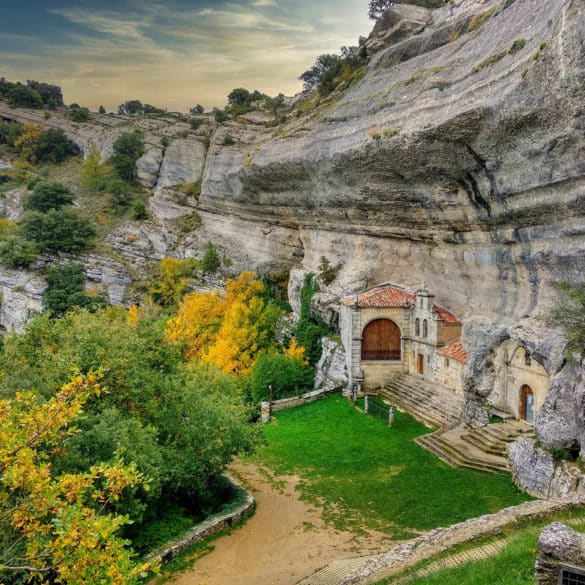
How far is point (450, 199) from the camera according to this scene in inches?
840

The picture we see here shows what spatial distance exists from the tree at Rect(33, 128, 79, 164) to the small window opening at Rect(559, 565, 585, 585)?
75.5 m

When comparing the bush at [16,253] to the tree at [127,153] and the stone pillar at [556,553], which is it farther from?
the stone pillar at [556,553]

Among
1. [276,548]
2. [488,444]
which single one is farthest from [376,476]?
[276,548]

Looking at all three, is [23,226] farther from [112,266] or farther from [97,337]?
[97,337]

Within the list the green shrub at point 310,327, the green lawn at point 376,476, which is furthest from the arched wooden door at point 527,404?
the green shrub at point 310,327

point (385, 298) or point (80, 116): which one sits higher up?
point (80, 116)

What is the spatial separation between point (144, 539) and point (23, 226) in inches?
1593

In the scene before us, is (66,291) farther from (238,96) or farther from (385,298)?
(238,96)

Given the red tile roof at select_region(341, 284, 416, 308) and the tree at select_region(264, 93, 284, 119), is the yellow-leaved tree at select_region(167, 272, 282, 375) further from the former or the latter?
the tree at select_region(264, 93, 284, 119)

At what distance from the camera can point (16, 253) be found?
143 ft

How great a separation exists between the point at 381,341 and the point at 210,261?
66.1 ft

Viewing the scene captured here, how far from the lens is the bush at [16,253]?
144 ft

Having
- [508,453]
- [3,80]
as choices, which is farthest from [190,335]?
[3,80]

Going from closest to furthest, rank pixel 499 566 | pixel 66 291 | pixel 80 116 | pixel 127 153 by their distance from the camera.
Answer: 1. pixel 499 566
2. pixel 66 291
3. pixel 127 153
4. pixel 80 116
